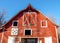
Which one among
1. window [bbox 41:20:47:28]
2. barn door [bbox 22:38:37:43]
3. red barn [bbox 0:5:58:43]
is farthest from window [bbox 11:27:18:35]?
window [bbox 41:20:47:28]

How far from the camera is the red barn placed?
2172 cm

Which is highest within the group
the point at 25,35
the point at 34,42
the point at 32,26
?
the point at 32,26

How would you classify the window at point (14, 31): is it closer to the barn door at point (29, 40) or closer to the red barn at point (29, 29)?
the red barn at point (29, 29)

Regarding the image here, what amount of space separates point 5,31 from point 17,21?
114 inches

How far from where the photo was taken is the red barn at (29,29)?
855 inches

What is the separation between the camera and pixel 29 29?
877 inches

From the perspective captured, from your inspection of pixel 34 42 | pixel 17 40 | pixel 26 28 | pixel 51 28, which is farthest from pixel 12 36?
pixel 51 28

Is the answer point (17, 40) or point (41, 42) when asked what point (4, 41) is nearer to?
point (17, 40)

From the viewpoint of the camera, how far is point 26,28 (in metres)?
22.3

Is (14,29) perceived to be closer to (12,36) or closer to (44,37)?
(12,36)

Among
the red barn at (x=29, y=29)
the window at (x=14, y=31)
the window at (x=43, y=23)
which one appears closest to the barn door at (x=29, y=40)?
the red barn at (x=29, y=29)

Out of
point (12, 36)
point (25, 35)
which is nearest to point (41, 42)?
point (25, 35)

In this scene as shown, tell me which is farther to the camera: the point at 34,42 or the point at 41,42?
the point at 34,42

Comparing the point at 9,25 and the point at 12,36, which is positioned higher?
the point at 9,25
